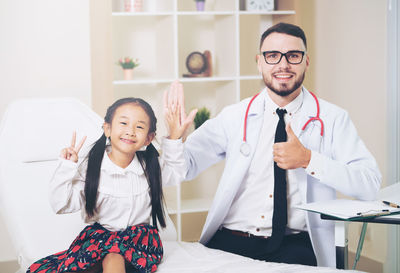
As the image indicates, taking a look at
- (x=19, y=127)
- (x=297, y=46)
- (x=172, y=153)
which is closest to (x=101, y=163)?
(x=172, y=153)

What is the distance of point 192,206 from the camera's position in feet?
11.5

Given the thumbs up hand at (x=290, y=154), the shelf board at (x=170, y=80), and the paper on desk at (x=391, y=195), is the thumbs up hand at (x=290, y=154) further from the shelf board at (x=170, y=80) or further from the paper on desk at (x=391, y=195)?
the shelf board at (x=170, y=80)

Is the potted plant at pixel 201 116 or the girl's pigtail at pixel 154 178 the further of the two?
the potted plant at pixel 201 116

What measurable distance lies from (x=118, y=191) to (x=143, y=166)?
11 centimetres

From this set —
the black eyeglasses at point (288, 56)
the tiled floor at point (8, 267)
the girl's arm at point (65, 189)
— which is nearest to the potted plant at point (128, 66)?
the tiled floor at point (8, 267)

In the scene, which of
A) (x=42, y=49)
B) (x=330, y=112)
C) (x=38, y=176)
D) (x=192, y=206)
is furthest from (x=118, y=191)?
(x=192, y=206)

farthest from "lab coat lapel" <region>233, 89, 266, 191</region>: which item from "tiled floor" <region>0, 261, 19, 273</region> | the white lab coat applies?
"tiled floor" <region>0, 261, 19, 273</region>

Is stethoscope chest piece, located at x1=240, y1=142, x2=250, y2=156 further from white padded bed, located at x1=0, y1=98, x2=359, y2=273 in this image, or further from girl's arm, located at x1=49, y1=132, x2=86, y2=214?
girl's arm, located at x1=49, y1=132, x2=86, y2=214

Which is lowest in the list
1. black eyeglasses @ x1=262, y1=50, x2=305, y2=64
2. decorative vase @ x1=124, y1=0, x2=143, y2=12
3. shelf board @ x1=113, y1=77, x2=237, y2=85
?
shelf board @ x1=113, y1=77, x2=237, y2=85

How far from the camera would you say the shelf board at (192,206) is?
3421 mm

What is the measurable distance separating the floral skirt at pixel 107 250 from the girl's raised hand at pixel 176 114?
0.29 meters

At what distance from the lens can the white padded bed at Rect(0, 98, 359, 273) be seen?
6.07 ft

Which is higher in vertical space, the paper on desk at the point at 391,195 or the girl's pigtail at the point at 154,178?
the girl's pigtail at the point at 154,178

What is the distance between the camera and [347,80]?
3.30 m
